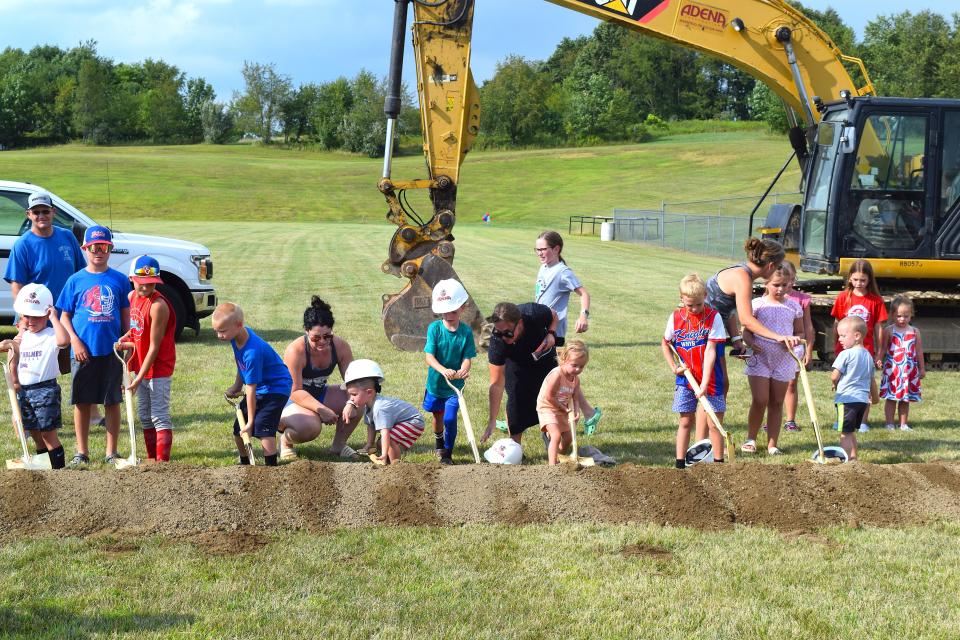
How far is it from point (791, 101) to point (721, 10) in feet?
5.21

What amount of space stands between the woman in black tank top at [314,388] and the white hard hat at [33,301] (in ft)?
5.79

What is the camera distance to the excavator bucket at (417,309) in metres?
12.4

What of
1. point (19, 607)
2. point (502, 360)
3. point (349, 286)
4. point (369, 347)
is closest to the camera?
point (19, 607)

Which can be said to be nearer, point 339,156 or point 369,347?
point 369,347

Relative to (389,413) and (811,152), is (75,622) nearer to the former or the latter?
(389,413)

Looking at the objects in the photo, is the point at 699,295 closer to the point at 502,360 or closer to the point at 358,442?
the point at 502,360

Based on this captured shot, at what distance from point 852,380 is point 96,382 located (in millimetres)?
5728

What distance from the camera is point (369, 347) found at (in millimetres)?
13008

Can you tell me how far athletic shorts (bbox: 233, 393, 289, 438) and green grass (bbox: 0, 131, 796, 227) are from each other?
51.3 m

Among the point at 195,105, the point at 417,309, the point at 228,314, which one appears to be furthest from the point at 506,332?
the point at 195,105

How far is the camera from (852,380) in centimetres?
740

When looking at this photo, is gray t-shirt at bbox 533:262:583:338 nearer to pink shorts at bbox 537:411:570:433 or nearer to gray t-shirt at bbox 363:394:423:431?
pink shorts at bbox 537:411:570:433

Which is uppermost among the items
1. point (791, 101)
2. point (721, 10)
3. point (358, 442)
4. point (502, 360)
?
point (721, 10)

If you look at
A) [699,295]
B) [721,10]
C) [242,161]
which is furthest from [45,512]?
[242,161]
